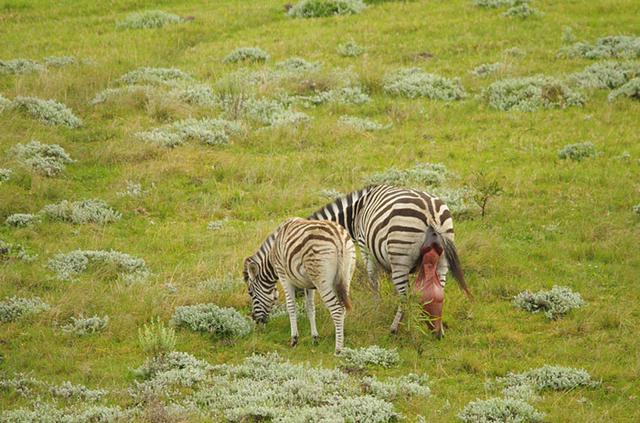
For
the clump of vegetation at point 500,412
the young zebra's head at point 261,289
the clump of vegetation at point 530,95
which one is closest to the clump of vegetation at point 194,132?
the clump of vegetation at point 530,95

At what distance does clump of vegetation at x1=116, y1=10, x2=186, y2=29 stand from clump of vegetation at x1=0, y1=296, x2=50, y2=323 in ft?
63.5

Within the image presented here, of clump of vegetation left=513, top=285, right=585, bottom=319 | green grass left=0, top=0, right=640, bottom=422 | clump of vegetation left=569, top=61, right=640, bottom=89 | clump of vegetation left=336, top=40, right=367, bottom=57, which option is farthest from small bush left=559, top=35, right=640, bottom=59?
clump of vegetation left=513, top=285, right=585, bottom=319

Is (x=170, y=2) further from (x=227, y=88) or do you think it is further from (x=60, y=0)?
(x=227, y=88)

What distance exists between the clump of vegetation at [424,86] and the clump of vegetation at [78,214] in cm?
961

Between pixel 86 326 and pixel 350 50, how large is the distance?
1687cm

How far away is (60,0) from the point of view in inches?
1364

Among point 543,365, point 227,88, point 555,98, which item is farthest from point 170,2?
point 543,365

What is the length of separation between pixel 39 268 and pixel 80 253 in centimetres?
72

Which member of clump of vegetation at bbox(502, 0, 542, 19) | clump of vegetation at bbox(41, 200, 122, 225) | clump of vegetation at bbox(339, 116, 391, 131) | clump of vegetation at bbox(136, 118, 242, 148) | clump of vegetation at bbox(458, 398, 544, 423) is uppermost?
clump of vegetation at bbox(502, 0, 542, 19)

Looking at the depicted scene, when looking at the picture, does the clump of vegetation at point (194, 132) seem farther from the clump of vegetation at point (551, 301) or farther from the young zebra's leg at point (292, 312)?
the clump of vegetation at point (551, 301)

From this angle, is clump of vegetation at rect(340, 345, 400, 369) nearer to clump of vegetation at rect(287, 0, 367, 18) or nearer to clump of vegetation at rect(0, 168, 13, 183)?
clump of vegetation at rect(0, 168, 13, 183)

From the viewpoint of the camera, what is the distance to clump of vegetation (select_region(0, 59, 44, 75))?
84.1 feet

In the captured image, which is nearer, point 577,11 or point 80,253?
point 80,253

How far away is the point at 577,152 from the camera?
65.3 feet
